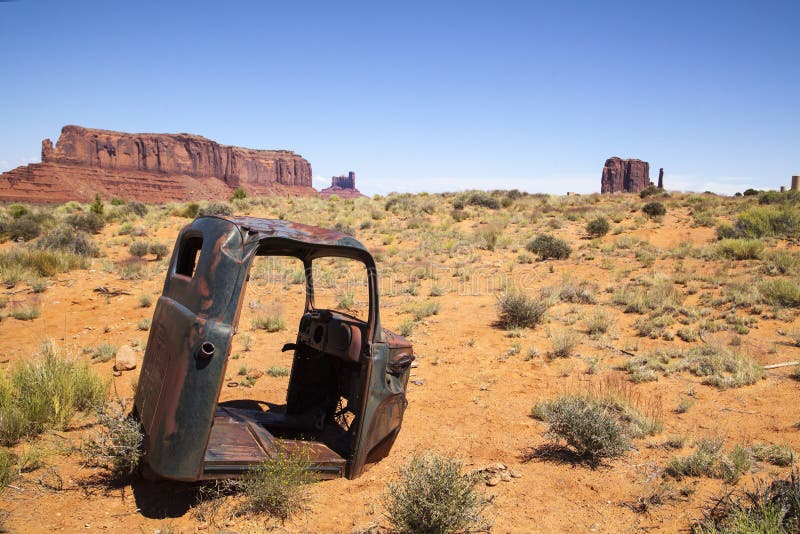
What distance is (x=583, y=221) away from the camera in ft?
75.8

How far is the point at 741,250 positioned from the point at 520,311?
9.01 metres

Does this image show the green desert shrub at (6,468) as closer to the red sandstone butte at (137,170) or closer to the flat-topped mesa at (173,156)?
the red sandstone butte at (137,170)

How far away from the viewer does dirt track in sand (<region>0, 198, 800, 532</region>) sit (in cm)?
375

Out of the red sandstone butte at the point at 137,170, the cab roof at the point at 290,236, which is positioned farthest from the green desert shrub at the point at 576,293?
the red sandstone butte at the point at 137,170

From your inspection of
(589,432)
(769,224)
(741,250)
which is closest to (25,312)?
(589,432)

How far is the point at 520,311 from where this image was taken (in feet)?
33.9

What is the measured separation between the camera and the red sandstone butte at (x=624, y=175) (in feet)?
262

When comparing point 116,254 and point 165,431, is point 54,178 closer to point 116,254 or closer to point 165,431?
point 116,254

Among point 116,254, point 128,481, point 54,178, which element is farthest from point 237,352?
point 54,178

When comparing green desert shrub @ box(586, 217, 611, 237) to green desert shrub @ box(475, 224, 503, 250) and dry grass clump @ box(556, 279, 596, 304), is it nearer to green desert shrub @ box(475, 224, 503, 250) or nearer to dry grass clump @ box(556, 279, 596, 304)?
green desert shrub @ box(475, 224, 503, 250)

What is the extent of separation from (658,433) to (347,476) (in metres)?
3.58

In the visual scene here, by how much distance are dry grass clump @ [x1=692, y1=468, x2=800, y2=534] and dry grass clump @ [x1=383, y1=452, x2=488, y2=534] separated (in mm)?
1544

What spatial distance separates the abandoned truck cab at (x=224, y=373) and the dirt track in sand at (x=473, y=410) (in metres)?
0.43

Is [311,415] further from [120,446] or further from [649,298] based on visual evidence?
[649,298]
